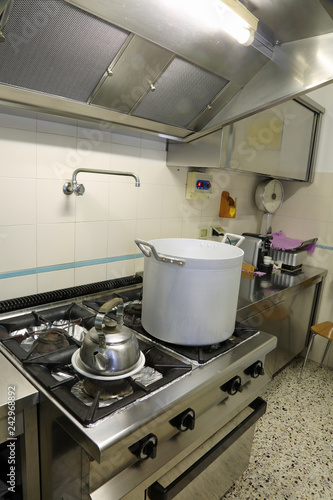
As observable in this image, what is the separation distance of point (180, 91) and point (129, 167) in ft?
1.35

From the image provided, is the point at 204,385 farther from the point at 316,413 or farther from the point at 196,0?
the point at 316,413

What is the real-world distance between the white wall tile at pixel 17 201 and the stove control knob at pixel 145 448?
2.86 ft

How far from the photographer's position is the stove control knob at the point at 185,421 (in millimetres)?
853

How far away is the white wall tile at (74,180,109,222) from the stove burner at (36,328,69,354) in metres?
0.53

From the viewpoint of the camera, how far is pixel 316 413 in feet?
6.56

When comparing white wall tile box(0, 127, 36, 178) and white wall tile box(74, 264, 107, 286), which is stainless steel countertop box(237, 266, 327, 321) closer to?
white wall tile box(74, 264, 107, 286)

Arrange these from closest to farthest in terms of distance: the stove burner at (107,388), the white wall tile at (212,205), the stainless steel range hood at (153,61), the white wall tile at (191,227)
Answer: the stove burner at (107,388)
the stainless steel range hood at (153,61)
the white wall tile at (191,227)
the white wall tile at (212,205)

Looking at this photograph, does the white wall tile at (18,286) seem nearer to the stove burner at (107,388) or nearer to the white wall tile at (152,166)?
the stove burner at (107,388)

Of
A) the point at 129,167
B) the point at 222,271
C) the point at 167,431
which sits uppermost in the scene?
the point at 129,167

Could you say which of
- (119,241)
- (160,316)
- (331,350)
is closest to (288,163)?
(119,241)

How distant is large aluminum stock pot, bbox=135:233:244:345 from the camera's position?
3.14 ft

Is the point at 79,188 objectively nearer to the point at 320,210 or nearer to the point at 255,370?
the point at 255,370

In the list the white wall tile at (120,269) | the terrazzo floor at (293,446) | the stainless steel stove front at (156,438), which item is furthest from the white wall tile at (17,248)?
the terrazzo floor at (293,446)

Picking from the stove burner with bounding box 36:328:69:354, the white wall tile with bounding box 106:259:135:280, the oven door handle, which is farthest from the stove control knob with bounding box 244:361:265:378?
the white wall tile with bounding box 106:259:135:280
